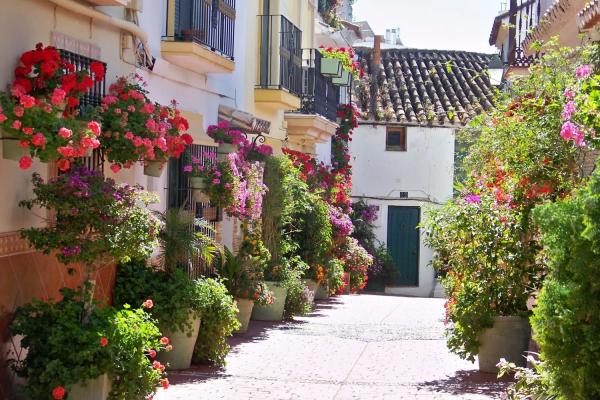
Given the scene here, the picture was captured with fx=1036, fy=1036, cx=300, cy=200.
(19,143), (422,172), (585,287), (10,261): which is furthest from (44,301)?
(422,172)

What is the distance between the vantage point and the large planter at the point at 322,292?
22.0 metres

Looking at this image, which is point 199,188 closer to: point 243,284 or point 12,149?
point 243,284

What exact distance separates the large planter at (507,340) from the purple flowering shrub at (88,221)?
4508mm

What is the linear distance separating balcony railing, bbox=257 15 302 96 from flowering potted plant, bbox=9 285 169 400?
36.2 ft

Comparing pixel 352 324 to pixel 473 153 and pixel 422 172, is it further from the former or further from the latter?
pixel 422 172

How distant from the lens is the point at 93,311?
8422 mm

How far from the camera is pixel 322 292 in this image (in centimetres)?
2219

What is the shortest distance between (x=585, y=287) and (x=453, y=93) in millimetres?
26641

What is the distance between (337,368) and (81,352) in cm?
463

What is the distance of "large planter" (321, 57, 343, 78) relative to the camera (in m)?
22.5

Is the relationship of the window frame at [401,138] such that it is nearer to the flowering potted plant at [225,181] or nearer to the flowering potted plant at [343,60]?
the flowering potted plant at [343,60]

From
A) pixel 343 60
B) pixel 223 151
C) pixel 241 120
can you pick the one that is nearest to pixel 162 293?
pixel 223 151

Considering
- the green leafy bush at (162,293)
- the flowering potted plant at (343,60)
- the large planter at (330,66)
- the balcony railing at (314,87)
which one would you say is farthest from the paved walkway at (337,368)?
the flowering potted plant at (343,60)

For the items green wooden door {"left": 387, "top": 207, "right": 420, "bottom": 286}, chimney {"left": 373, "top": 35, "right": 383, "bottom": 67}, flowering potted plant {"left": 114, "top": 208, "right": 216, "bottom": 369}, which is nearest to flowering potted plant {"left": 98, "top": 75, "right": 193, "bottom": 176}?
flowering potted plant {"left": 114, "top": 208, "right": 216, "bottom": 369}
